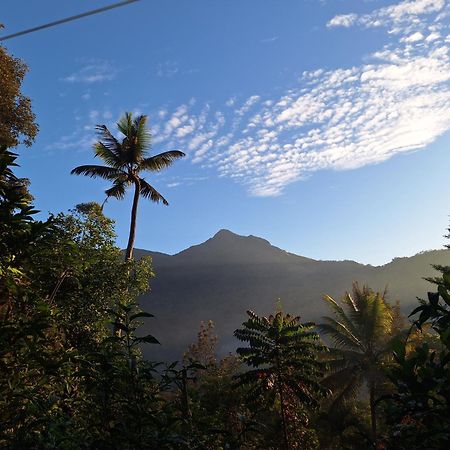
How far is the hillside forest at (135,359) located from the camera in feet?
7.16

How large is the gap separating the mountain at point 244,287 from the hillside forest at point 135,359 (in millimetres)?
73141

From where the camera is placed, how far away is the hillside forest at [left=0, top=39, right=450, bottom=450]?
7.16 ft

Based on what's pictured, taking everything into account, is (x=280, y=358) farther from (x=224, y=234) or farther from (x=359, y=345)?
(x=224, y=234)

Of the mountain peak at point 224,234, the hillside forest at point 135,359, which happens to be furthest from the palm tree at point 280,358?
the mountain peak at point 224,234

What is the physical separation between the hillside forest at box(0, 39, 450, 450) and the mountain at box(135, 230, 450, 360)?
73141 millimetres

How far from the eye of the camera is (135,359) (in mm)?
2346

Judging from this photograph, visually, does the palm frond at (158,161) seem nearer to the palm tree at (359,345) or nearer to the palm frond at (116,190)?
the palm frond at (116,190)

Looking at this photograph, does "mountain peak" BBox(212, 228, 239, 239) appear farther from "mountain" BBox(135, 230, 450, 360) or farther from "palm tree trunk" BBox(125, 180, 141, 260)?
"palm tree trunk" BBox(125, 180, 141, 260)

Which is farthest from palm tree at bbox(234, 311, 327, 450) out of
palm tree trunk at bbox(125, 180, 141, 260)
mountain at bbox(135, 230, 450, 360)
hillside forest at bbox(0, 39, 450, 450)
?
mountain at bbox(135, 230, 450, 360)

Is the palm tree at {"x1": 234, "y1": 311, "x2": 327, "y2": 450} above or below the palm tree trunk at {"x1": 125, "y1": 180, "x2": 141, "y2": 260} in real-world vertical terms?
below

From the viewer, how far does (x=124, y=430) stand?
6.89 feet

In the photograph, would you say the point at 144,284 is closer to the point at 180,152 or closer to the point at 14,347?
the point at 180,152

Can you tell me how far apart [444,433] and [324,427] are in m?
23.3

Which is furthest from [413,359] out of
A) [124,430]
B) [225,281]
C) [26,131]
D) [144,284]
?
[225,281]
